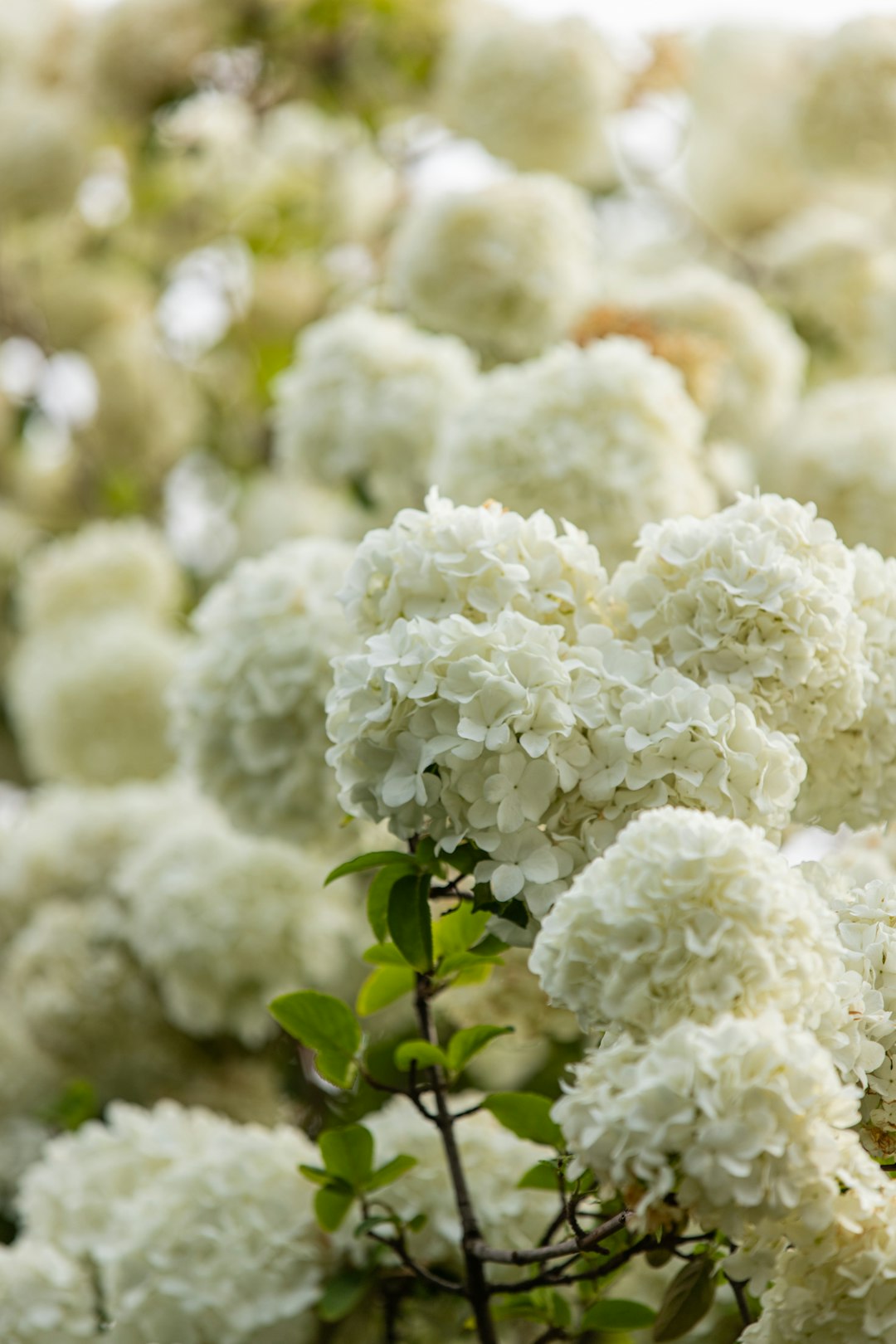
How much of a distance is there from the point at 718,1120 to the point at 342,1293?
510mm

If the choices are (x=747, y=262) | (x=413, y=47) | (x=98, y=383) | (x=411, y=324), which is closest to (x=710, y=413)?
(x=411, y=324)

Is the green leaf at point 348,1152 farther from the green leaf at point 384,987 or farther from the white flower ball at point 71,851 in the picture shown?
the white flower ball at point 71,851

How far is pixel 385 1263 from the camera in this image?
3.42 feet

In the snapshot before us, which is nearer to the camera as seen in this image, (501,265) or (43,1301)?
(43,1301)

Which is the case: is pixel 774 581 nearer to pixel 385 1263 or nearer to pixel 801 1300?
pixel 801 1300

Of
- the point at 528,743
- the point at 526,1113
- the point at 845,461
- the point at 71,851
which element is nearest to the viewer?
the point at 528,743

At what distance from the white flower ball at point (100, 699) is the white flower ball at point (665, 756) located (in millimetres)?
1084

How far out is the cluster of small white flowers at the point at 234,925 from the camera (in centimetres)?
140

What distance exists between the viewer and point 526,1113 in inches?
37.5

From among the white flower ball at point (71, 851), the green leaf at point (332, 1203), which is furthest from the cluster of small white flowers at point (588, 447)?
the white flower ball at point (71, 851)

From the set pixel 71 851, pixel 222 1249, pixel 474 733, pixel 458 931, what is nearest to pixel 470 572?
pixel 474 733

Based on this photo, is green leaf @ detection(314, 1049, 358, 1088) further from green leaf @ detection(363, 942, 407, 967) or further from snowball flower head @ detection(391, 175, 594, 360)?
snowball flower head @ detection(391, 175, 594, 360)

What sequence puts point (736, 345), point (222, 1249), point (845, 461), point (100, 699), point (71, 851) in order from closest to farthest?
point (222, 1249) < point (845, 461) < point (736, 345) < point (71, 851) < point (100, 699)

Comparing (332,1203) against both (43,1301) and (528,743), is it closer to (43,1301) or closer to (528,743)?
(43,1301)
